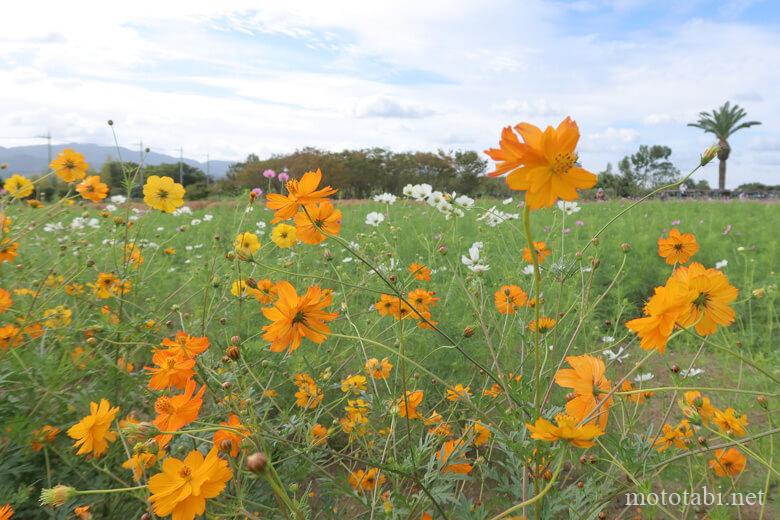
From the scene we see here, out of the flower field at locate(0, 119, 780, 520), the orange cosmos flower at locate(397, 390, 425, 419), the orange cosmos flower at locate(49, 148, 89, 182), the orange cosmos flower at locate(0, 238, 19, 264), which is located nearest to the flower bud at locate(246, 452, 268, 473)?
the flower field at locate(0, 119, 780, 520)

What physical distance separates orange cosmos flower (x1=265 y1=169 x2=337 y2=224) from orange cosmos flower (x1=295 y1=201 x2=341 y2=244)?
0.07ft

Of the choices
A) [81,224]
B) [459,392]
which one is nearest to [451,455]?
[459,392]

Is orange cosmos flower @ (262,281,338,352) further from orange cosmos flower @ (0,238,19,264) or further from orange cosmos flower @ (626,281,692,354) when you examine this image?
orange cosmos flower @ (0,238,19,264)

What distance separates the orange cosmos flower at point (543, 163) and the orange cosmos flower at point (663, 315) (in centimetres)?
19

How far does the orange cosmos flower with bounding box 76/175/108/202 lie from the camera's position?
1.83m

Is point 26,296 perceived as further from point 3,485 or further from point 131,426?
point 131,426

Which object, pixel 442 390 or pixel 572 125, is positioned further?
pixel 442 390

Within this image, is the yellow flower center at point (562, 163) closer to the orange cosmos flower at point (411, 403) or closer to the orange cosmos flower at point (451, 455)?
the orange cosmos flower at point (451, 455)

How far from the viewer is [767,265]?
3596mm

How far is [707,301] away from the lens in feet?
2.22

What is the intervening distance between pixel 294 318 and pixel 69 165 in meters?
1.60

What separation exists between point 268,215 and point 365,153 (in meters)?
27.9

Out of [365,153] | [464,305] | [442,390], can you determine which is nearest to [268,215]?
[464,305]

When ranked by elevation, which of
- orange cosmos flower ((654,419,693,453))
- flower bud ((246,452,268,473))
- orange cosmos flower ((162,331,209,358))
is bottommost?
orange cosmos flower ((654,419,693,453))
